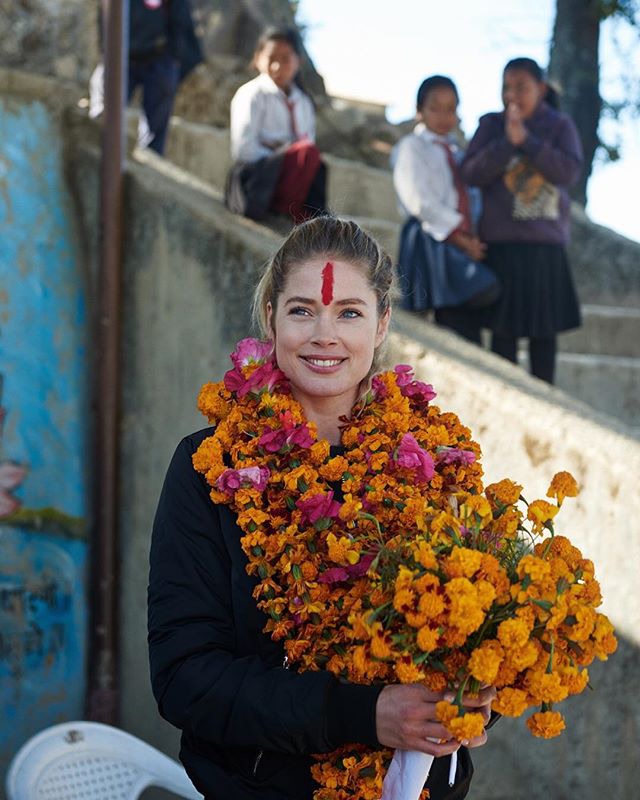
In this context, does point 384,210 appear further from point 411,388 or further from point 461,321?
point 411,388

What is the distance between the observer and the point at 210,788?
2020 mm

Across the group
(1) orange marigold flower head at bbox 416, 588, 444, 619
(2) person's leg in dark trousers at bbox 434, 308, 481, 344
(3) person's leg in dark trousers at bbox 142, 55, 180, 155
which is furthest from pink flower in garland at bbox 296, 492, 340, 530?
(3) person's leg in dark trousers at bbox 142, 55, 180, 155

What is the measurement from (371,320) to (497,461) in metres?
1.37

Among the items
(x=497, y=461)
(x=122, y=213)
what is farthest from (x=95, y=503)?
(x=497, y=461)

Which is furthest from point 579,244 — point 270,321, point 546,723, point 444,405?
point 546,723

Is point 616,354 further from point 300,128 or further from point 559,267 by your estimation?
point 300,128

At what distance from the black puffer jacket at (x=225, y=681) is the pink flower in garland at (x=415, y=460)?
0.35m

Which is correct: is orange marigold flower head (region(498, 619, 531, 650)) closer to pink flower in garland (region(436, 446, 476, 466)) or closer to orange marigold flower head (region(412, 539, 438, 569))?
orange marigold flower head (region(412, 539, 438, 569))

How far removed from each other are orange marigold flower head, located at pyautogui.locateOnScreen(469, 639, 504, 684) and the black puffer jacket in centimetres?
23

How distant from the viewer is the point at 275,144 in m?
5.41

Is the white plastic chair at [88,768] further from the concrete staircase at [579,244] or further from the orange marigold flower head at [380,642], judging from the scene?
the concrete staircase at [579,244]

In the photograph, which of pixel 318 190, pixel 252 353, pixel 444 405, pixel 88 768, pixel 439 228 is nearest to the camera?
pixel 252 353

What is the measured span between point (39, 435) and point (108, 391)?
0.38 meters

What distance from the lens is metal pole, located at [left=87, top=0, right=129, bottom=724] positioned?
4.98 metres
